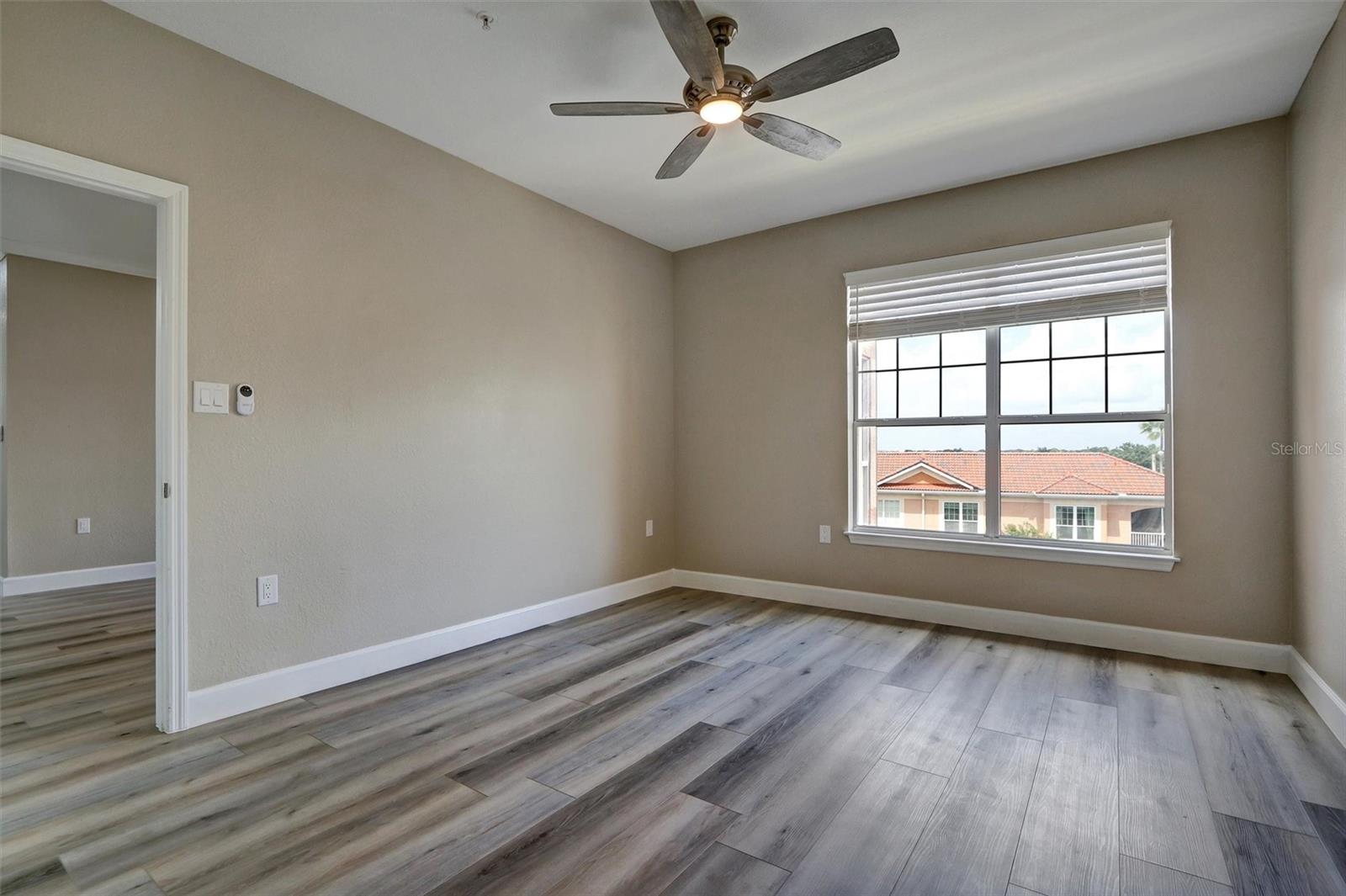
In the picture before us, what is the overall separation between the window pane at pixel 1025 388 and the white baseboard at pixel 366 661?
293cm

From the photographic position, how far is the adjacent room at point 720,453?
193 centimetres

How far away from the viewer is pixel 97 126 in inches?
91.4

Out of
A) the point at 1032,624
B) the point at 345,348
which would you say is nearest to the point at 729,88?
the point at 345,348

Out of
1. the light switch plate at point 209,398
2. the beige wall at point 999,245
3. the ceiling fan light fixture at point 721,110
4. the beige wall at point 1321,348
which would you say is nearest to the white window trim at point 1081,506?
the beige wall at point 999,245

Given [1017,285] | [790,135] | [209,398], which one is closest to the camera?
[209,398]

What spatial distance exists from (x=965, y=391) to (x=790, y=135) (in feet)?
7.09

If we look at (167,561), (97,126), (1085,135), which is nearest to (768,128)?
(1085,135)

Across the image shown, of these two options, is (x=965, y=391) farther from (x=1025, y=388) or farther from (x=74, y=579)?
(x=74, y=579)

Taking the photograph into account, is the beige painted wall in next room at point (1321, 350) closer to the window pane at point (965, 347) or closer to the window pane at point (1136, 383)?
the window pane at point (1136, 383)

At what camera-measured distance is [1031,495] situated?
3.83 metres

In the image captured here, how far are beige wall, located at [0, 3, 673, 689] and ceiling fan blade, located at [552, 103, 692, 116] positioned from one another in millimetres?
1283

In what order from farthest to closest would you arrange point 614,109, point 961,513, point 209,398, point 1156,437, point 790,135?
point 961,513 < point 1156,437 < point 790,135 < point 209,398 < point 614,109

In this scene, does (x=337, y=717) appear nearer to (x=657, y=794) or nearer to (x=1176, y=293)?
(x=657, y=794)

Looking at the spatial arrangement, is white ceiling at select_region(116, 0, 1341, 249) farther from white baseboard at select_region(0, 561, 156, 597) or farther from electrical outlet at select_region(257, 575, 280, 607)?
white baseboard at select_region(0, 561, 156, 597)
